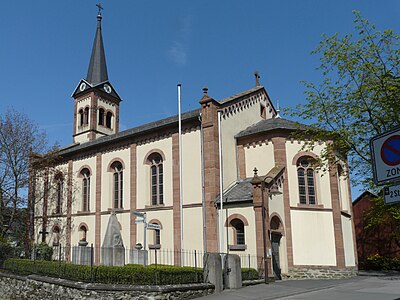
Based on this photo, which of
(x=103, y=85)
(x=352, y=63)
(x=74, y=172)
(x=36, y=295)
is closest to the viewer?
(x=352, y=63)

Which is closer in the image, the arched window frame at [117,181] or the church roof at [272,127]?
the church roof at [272,127]

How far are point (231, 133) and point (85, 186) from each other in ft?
46.1

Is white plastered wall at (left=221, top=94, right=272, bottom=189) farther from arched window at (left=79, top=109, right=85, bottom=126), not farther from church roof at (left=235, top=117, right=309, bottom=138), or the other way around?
arched window at (left=79, top=109, right=85, bottom=126)

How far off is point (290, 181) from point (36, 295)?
573 inches

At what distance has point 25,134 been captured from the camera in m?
29.5

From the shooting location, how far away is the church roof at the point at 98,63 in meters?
44.2

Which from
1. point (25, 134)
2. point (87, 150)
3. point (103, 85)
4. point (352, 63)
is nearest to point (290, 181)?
point (352, 63)

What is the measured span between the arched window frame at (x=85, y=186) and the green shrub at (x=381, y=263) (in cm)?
2259

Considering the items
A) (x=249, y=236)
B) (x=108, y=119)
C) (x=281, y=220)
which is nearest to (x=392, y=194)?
(x=249, y=236)

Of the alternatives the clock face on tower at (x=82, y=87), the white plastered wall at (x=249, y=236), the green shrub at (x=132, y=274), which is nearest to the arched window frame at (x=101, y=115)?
the clock face on tower at (x=82, y=87)

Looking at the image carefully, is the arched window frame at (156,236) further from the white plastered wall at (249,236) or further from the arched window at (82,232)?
the arched window at (82,232)

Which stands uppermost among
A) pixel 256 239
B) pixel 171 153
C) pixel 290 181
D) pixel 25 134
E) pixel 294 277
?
pixel 25 134

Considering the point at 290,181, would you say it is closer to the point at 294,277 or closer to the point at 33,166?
the point at 294,277

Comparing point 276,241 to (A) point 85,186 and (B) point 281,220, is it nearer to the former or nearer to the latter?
→ (B) point 281,220
